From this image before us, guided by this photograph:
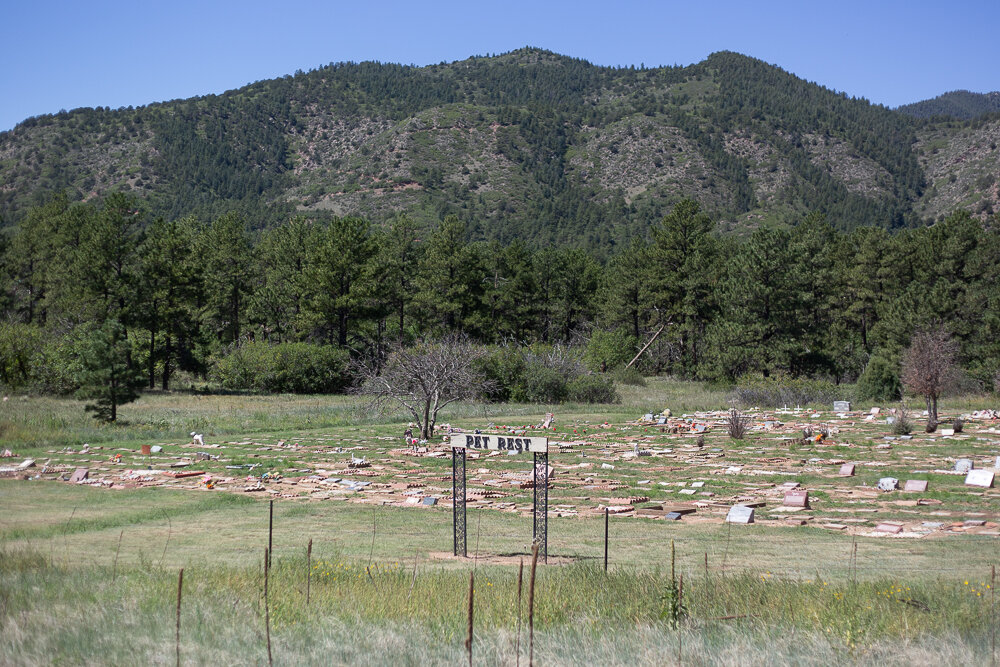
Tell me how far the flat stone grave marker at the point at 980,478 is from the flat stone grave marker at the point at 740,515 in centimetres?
601

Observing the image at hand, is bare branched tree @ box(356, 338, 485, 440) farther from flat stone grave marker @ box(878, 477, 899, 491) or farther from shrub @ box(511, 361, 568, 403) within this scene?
shrub @ box(511, 361, 568, 403)

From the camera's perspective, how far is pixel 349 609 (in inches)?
327

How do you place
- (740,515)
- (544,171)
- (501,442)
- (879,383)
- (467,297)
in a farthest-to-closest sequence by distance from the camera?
(544,171) → (467,297) → (879,383) → (740,515) → (501,442)

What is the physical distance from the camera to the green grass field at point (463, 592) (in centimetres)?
709

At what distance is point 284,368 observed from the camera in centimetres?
5259

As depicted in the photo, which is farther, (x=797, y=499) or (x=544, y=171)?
(x=544, y=171)

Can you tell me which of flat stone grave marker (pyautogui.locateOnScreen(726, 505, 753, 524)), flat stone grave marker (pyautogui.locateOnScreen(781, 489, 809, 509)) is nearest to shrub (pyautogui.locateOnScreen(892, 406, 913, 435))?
flat stone grave marker (pyautogui.locateOnScreen(781, 489, 809, 509))

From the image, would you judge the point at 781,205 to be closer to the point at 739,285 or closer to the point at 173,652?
the point at 739,285

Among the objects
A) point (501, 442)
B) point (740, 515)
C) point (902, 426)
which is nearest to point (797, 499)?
point (740, 515)

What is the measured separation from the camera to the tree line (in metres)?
49.2

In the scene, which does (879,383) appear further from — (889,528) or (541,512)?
(541,512)

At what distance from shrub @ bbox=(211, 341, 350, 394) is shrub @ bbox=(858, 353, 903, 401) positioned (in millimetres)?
31293

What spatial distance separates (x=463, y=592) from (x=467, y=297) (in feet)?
176

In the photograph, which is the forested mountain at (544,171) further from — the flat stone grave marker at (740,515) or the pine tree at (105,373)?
the flat stone grave marker at (740,515)
